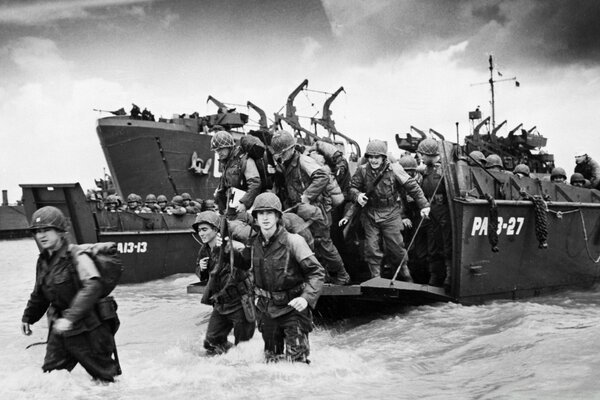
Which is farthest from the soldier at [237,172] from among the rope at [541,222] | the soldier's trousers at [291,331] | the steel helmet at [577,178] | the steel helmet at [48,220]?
the steel helmet at [577,178]

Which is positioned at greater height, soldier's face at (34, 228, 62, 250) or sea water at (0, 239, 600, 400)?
soldier's face at (34, 228, 62, 250)

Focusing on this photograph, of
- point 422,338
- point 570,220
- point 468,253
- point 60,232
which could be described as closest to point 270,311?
point 60,232

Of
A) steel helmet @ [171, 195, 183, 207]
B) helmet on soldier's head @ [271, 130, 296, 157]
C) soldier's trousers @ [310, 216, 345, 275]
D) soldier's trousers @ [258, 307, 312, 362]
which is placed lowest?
soldier's trousers @ [258, 307, 312, 362]

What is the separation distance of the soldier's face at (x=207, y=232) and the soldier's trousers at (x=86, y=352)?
1649 millimetres

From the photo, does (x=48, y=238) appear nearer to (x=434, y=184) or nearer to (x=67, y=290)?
(x=67, y=290)

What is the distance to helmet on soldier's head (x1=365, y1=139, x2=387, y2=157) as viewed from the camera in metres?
8.15

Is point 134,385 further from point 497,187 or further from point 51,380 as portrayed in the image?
point 497,187

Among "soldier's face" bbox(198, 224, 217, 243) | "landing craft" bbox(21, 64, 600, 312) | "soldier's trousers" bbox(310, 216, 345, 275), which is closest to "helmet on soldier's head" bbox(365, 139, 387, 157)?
"landing craft" bbox(21, 64, 600, 312)

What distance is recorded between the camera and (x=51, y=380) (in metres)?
5.25

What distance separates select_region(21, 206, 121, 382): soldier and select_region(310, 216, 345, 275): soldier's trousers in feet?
10.5

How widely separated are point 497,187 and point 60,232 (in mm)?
6078

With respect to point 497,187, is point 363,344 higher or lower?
lower

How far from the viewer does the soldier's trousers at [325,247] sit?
7801 millimetres

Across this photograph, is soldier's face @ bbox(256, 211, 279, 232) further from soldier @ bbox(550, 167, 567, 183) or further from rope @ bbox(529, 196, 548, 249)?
soldier @ bbox(550, 167, 567, 183)
